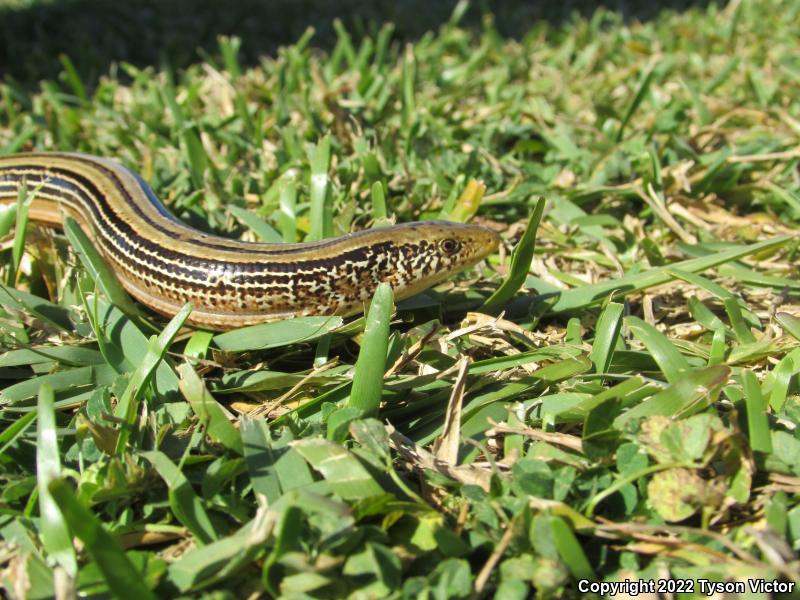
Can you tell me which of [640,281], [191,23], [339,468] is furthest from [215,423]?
[191,23]

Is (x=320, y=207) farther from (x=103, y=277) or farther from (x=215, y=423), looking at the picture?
(x=215, y=423)

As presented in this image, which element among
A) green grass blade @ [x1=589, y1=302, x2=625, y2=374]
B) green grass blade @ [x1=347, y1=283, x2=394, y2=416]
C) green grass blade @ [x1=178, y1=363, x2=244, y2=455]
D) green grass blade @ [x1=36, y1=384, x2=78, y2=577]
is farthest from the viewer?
green grass blade @ [x1=589, y1=302, x2=625, y2=374]

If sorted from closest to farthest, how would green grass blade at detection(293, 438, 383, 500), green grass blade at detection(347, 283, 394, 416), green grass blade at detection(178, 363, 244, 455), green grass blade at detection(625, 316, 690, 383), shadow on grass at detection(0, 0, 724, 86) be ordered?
green grass blade at detection(293, 438, 383, 500), green grass blade at detection(178, 363, 244, 455), green grass blade at detection(347, 283, 394, 416), green grass blade at detection(625, 316, 690, 383), shadow on grass at detection(0, 0, 724, 86)

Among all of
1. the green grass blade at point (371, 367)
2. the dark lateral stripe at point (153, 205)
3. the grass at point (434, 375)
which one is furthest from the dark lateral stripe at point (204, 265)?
the green grass blade at point (371, 367)

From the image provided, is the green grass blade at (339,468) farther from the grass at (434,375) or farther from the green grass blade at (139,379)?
the green grass blade at (139,379)

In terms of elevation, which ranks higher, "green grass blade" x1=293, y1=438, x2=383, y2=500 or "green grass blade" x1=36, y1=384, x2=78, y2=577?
"green grass blade" x1=36, y1=384, x2=78, y2=577

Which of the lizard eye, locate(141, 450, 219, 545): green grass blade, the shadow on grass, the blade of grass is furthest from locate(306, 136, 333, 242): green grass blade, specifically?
the shadow on grass
